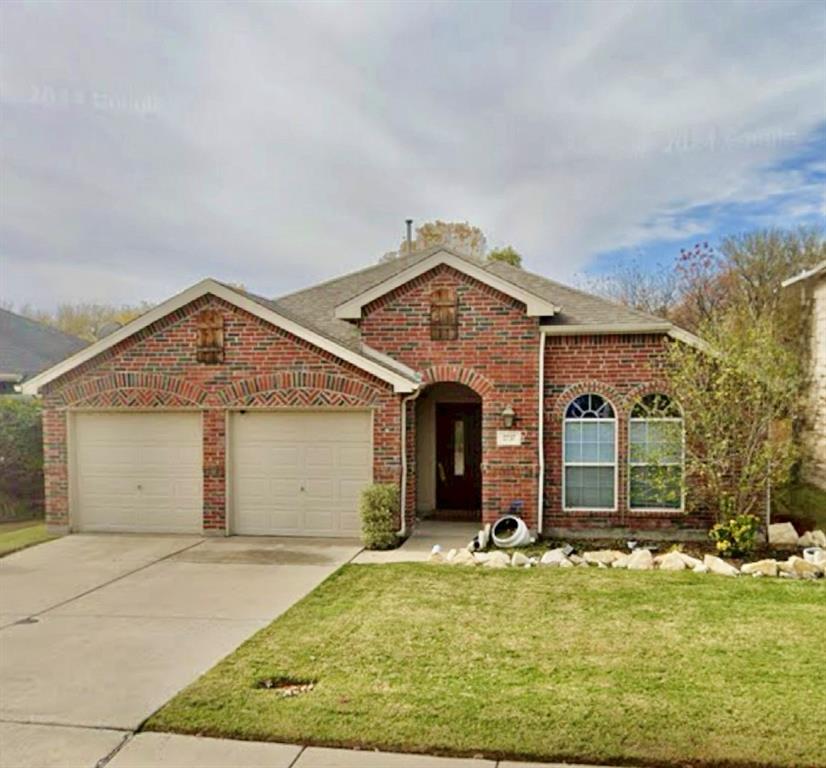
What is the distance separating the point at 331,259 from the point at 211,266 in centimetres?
495

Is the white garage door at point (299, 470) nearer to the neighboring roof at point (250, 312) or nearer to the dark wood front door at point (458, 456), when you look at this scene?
the neighboring roof at point (250, 312)

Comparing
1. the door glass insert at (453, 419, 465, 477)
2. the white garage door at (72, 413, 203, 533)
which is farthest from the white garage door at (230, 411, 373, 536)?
the door glass insert at (453, 419, 465, 477)

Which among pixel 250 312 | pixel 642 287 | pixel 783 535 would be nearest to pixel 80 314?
pixel 250 312

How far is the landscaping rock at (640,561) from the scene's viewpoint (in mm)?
9627

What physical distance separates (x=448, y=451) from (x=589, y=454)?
3554 mm

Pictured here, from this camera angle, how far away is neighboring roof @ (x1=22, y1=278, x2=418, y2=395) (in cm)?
1148

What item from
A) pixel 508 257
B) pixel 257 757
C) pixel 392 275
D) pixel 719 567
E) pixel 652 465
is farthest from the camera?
pixel 508 257

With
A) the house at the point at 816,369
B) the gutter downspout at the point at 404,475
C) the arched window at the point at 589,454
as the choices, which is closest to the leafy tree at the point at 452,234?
the house at the point at 816,369

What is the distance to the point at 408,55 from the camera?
39.9 feet

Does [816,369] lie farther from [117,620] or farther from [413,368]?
[117,620]

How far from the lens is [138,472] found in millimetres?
12359

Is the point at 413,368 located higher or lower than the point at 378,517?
higher

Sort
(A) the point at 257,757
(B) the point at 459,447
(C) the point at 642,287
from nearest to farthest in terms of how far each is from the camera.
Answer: (A) the point at 257,757, (B) the point at 459,447, (C) the point at 642,287

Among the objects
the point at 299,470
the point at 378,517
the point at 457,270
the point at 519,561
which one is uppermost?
the point at 457,270
